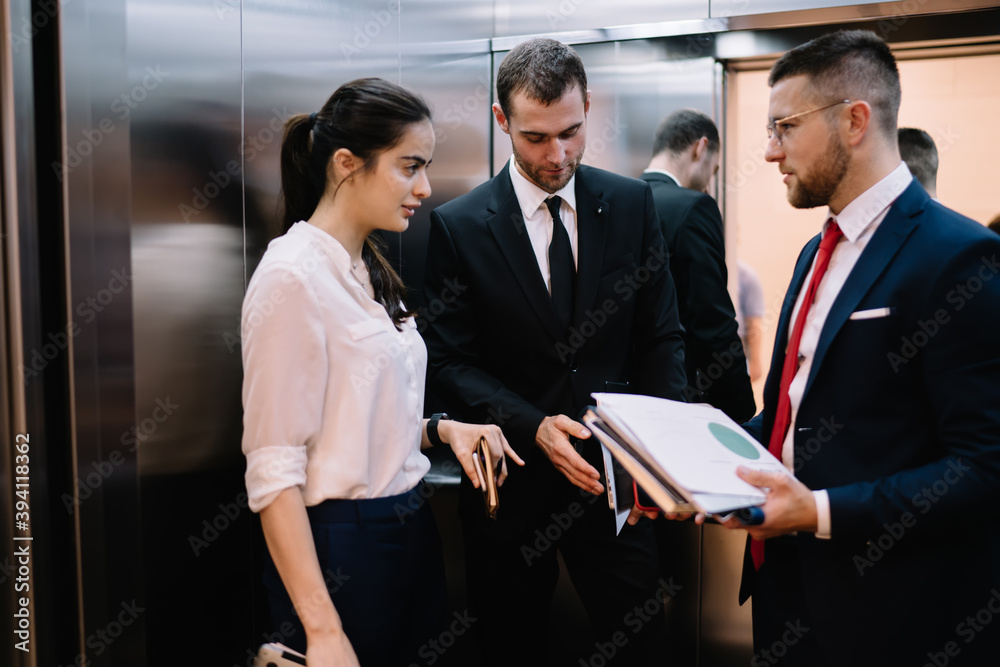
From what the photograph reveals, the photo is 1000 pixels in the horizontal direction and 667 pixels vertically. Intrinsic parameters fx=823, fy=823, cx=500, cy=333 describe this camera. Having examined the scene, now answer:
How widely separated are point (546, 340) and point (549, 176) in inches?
16.5

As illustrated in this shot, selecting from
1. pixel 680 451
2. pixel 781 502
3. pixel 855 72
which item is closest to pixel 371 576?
pixel 680 451

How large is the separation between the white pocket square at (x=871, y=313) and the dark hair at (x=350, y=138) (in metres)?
0.87

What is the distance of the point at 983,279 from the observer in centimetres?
139

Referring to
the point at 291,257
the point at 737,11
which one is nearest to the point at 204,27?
the point at 291,257

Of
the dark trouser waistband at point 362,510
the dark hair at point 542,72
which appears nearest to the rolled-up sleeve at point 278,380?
the dark trouser waistband at point 362,510

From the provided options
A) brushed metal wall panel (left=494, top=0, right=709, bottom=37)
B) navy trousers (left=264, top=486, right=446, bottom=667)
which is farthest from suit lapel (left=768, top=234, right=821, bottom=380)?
brushed metal wall panel (left=494, top=0, right=709, bottom=37)

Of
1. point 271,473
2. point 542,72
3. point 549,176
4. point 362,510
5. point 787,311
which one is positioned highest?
point 542,72

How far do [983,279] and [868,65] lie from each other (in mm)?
505

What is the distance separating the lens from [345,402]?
150 centimetres

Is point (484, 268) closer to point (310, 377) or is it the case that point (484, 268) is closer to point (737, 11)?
point (310, 377)

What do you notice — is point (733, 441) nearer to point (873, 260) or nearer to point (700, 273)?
point (873, 260)

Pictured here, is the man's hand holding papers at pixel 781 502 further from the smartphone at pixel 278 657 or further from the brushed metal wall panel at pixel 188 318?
the brushed metal wall panel at pixel 188 318

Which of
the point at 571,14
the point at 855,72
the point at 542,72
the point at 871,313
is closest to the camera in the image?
the point at 871,313

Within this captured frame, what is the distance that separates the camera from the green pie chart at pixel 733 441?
147 cm
